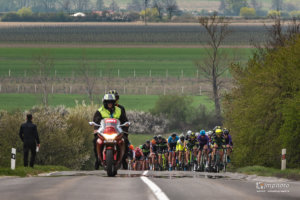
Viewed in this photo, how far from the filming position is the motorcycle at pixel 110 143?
1817cm

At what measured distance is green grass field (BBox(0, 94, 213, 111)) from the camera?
11281 cm

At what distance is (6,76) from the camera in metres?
149

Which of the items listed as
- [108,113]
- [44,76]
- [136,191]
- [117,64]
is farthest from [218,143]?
[117,64]

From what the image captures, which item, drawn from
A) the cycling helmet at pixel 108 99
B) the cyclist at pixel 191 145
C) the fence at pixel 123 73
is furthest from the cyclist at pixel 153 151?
the fence at pixel 123 73

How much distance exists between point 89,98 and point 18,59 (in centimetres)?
6838

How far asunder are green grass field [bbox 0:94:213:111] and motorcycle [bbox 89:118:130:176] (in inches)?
3546

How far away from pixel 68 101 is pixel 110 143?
335 feet

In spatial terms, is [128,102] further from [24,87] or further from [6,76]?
[6,76]

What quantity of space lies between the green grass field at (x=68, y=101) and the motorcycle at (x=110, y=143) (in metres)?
90.1

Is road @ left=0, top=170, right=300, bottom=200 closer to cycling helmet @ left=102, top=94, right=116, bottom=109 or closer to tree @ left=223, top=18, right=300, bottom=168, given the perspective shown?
cycling helmet @ left=102, top=94, right=116, bottom=109

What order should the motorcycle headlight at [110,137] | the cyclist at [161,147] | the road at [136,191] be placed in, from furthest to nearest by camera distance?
the cyclist at [161,147] < the motorcycle headlight at [110,137] < the road at [136,191]

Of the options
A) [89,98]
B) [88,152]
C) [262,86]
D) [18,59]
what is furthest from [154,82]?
[262,86]

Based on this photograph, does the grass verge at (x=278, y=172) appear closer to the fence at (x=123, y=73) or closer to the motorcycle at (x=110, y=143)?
the motorcycle at (x=110, y=143)

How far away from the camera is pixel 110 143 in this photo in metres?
18.2
